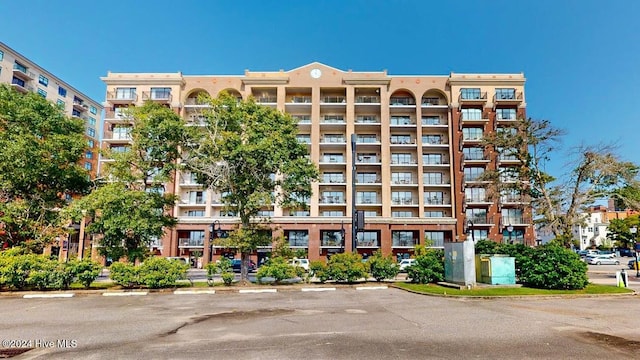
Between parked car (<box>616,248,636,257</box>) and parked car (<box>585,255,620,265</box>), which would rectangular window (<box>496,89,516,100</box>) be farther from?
parked car (<box>616,248,636,257</box>)

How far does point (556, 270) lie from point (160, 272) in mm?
18621

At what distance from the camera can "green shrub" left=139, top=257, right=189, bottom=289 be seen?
18750 mm

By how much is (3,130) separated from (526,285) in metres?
28.7

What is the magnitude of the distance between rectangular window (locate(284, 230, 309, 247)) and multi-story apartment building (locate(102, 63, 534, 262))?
0.42 feet

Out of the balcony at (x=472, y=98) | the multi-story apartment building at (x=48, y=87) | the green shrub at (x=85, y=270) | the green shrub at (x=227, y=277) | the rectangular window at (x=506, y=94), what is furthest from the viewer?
the multi-story apartment building at (x=48, y=87)

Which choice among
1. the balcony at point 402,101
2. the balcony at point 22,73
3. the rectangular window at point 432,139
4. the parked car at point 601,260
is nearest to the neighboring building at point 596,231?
the parked car at point 601,260

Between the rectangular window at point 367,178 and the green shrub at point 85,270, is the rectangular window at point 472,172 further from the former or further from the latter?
the green shrub at point 85,270

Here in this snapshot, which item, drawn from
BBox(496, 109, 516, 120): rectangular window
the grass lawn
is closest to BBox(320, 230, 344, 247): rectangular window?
BBox(496, 109, 516, 120): rectangular window

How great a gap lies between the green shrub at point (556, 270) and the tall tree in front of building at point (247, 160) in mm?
12305

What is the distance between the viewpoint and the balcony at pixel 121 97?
Result: 49312mm

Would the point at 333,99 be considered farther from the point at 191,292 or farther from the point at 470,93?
the point at 191,292

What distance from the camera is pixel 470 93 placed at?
166 ft

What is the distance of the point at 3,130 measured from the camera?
2144cm

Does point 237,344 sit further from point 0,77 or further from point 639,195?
point 0,77
